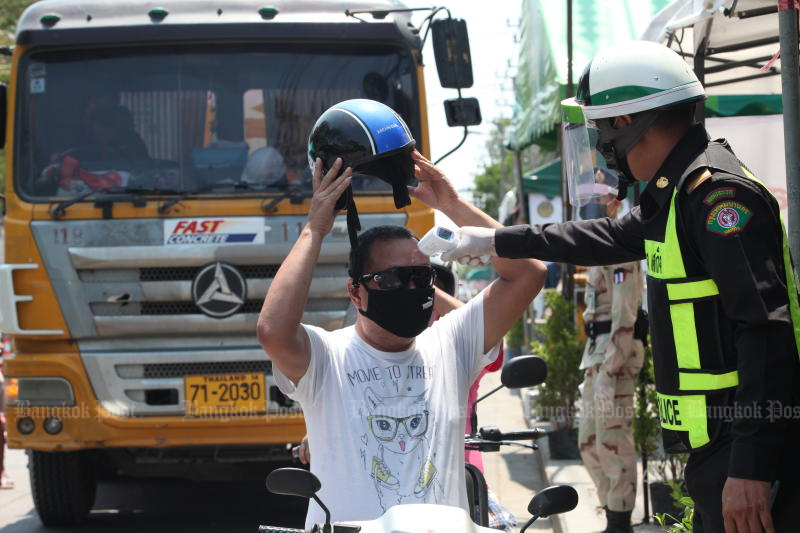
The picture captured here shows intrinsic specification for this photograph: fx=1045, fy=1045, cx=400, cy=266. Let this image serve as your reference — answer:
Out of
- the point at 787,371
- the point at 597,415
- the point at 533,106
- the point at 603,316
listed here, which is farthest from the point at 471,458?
the point at 533,106

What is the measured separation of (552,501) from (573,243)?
3.05 feet

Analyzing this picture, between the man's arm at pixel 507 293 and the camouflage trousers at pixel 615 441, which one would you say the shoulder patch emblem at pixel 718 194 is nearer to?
the man's arm at pixel 507 293

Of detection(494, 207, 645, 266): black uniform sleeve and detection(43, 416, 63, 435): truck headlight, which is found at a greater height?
detection(494, 207, 645, 266): black uniform sleeve

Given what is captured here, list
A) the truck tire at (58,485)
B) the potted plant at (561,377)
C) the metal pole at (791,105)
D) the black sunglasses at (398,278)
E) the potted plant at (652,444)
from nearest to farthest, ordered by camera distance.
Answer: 1. the black sunglasses at (398,278)
2. the metal pole at (791,105)
3. the potted plant at (652,444)
4. the truck tire at (58,485)
5. the potted plant at (561,377)

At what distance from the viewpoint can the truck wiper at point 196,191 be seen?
6.68 meters

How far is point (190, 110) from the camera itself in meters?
6.93

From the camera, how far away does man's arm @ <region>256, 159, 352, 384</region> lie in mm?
3236

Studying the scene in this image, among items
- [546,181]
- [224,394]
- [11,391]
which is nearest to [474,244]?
[224,394]

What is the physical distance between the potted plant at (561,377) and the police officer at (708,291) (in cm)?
586

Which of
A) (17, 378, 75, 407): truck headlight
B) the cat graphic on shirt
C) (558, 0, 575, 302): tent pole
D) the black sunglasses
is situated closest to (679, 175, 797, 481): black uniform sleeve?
the cat graphic on shirt

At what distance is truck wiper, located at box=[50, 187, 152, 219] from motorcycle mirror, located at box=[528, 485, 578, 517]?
4.42m

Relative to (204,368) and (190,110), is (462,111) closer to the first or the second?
(190,110)

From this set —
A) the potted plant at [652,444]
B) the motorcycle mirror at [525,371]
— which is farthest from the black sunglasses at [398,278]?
the potted plant at [652,444]

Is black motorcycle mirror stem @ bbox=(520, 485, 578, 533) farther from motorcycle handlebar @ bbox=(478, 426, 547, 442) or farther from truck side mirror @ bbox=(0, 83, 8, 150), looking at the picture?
truck side mirror @ bbox=(0, 83, 8, 150)
